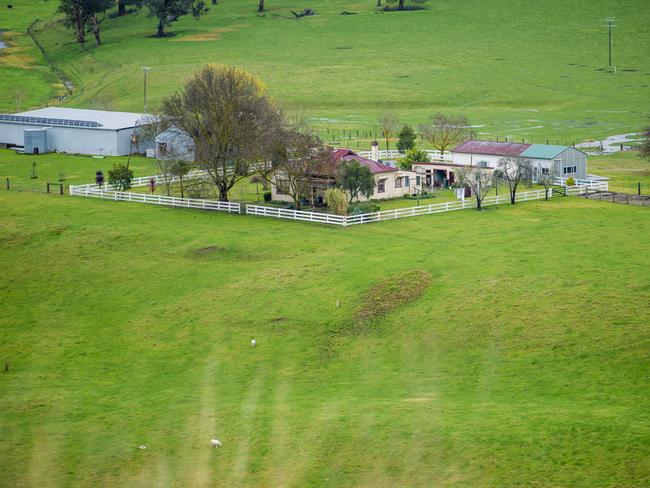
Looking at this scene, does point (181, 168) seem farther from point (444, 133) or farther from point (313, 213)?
point (444, 133)

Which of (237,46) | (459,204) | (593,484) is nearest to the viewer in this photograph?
(593,484)

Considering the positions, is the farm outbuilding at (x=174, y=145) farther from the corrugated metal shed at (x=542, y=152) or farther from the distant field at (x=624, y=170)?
the distant field at (x=624, y=170)

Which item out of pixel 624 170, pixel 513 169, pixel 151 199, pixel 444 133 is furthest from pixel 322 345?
pixel 444 133

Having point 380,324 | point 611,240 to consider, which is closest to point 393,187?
point 611,240

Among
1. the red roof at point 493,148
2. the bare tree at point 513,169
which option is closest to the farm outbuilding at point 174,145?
the red roof at point 493,148

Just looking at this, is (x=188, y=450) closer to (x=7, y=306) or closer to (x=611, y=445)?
(x=611, y=445)

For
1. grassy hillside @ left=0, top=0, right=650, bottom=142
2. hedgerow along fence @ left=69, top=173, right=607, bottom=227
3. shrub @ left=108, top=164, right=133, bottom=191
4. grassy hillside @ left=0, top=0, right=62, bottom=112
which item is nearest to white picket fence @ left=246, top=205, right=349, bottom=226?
hedgerow along fence @ left=69, top=173, right=607, bottom=227
